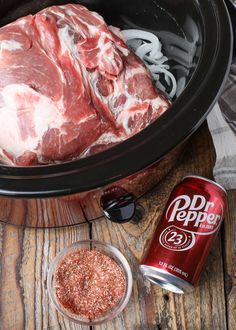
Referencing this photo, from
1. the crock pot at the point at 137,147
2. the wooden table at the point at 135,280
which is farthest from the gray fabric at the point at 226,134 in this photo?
the crock pot at the point at 137,147

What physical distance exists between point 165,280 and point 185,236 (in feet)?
0.34

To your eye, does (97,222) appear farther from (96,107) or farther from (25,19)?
(25,19)

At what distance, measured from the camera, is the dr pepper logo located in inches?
48.2

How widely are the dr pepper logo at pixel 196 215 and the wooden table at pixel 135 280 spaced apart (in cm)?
12

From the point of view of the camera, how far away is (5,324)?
125 cm

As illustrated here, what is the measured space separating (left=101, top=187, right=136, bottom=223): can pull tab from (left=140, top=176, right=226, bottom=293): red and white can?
0.33ft

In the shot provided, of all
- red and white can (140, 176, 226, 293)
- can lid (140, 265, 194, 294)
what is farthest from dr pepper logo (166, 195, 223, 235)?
can lid (140, 265, 194, 294)

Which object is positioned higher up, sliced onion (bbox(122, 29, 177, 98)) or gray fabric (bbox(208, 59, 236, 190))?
sliced onion (bbox(122, 29, 177, 98))

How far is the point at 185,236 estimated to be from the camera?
122 cm

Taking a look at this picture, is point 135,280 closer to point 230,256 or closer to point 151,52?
point 230,256

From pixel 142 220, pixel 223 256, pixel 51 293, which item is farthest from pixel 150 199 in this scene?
pixel 51 293

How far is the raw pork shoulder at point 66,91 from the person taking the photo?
118cm

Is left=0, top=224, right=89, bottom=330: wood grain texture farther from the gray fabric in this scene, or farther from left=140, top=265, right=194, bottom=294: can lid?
the gray fabric

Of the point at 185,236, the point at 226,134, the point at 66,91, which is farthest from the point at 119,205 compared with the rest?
the point at 226,134
